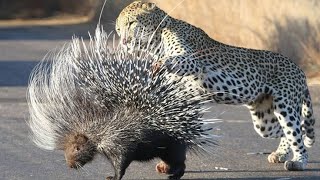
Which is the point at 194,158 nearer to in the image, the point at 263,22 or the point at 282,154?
the point at 282,154

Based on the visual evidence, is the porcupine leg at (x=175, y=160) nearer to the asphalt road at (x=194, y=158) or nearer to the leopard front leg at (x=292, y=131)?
the asphalt road at (x=194, y=158)

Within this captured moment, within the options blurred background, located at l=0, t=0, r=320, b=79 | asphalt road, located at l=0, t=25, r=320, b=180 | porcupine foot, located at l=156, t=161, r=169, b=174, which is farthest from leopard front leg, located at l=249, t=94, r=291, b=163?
blurred background, located at l=0, t=0, r=320, b=79

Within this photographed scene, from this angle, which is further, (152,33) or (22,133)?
(22,133)

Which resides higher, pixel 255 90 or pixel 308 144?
pixel 255 90

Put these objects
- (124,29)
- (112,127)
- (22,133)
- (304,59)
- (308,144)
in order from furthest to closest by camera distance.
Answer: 1. (304,59)
2. (22,133)
3. (308,144)
4. (124,29)
5. (112,127)

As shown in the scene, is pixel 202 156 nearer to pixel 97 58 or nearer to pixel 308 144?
pixel 308 144

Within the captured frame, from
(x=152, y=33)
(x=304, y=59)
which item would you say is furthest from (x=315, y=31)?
(x=152, y=33)

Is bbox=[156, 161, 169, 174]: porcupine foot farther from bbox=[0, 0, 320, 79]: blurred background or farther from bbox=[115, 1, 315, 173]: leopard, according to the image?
bbox=[0, 0, 320, 79]: blurred background
